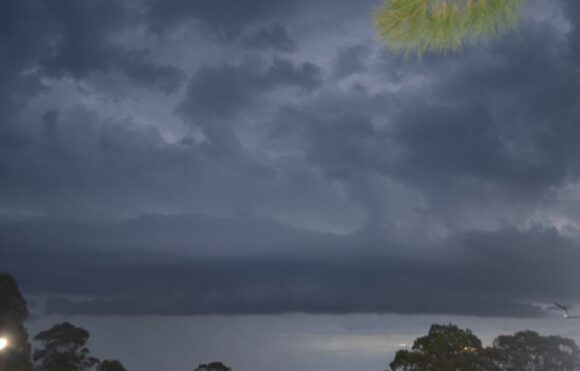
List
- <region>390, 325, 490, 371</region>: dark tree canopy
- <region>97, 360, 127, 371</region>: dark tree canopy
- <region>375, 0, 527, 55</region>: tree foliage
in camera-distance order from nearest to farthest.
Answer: <region>375, 0, 527, 55</region>: tree foliage
<region>390, 325, 490, 371</region>: dark tree canopy
<region>97, 360, 127, 371</region>: dark tree canopy

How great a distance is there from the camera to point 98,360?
2621 inches

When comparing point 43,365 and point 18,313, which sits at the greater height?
point 18,313

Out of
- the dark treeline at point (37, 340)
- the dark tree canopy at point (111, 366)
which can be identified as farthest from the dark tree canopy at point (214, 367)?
the dark tree canopy at point (111, 366)

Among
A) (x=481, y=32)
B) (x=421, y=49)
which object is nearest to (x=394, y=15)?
(x=421, y=49)

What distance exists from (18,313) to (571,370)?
51468 mm

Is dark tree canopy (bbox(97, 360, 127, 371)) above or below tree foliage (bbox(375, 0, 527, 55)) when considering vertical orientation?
below

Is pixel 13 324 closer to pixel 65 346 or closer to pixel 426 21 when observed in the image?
pixel 65 346

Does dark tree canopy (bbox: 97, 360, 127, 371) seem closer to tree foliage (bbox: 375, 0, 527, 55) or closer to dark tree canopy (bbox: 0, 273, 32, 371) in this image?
dark tree canopy (bbox: 0, 273, 32, 371)

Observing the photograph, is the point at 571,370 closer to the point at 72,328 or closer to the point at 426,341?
the point at 426,341

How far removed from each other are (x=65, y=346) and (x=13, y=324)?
1921 cm

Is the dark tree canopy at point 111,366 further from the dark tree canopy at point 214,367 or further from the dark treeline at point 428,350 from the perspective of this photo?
the dark tree canopy at point 214,367

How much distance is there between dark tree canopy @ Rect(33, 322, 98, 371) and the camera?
6624 cm

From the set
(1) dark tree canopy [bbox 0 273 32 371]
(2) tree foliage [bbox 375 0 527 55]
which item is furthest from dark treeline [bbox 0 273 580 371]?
(2) tree foliage [bbox 375 0 527 55]

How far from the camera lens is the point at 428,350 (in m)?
50.2
